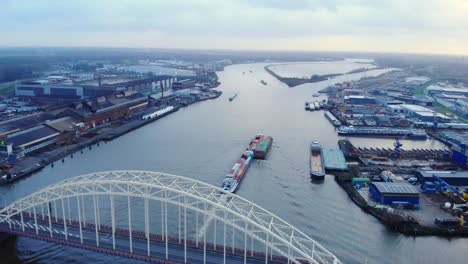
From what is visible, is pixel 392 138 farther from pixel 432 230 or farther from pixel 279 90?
pixel 279 90

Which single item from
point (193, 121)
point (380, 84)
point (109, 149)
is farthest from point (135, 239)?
point (380, 84)

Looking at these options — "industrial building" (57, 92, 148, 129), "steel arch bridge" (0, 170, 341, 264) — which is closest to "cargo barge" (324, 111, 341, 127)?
"industrial building" (57, 92, 148, 129)

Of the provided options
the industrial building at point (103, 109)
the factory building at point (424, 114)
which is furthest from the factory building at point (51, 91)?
the factory building at point (424, 114)

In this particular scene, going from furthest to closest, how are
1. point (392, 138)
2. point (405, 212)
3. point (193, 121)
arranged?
1. point (193, 121)
2. point (392, 138)
3. point (405, 212)

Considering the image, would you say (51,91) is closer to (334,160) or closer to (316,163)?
(316,163)

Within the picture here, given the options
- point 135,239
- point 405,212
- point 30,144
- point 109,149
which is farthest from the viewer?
point 109,149

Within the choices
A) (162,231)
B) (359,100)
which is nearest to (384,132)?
(359,100)

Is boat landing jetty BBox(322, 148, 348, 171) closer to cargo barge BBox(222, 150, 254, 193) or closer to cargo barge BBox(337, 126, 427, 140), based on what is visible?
cargo barge BBox(222, 150, 254, 193)

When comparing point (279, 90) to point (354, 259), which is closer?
point (354, 259)
